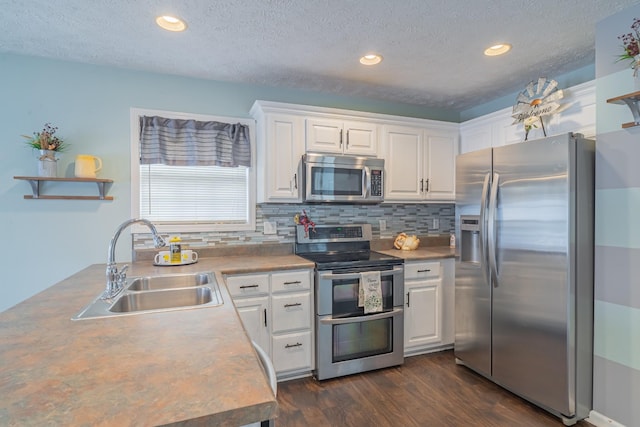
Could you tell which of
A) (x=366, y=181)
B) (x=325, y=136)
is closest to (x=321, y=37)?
(x=325, y=136)

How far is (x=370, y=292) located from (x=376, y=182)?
38.1 inches

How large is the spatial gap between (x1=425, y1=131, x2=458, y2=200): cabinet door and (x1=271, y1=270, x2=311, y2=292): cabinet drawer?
1.55 metres

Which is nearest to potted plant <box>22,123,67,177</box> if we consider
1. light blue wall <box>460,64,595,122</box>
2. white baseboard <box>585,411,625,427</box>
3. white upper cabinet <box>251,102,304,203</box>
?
white upper cabinet <box>251,102,304,203</box>

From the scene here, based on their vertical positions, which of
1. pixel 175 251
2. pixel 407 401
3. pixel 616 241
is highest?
pixel 616 241

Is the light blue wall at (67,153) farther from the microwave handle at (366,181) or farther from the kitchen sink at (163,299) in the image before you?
the microwave handle at (366,181)

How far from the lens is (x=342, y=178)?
2.79m

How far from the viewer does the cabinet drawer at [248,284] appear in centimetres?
229

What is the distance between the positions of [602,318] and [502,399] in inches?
33.2

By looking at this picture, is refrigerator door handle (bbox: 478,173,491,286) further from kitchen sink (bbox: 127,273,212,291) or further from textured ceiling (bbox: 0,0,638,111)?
kitchen sink (bbox: 127,273,212,291)

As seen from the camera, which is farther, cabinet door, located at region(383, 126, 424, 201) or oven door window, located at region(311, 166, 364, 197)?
cabinet door, located at region(383, 126, 424, 201)

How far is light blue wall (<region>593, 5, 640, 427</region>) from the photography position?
1781 millimetres

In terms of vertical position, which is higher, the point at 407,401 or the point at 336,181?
the point at 336,181

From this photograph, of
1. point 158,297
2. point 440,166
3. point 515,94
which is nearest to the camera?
point 158,297

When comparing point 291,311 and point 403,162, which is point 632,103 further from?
point 291,311
